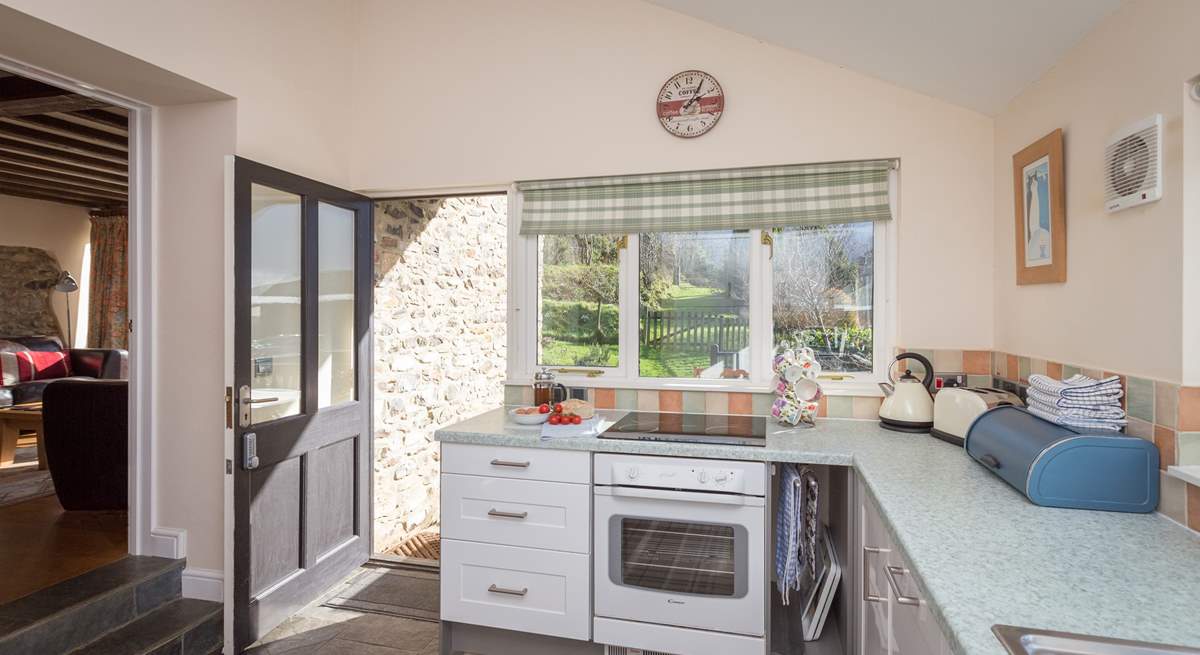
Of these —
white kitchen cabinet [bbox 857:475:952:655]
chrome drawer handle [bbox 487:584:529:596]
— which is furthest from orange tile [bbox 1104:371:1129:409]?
chrome drawer handle [bbox 487:584:529:596]

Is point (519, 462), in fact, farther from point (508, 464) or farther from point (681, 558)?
point (681, 558)

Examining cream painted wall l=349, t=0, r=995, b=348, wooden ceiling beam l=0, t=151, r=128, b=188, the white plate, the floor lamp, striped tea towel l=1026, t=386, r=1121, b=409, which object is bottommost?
the white plate

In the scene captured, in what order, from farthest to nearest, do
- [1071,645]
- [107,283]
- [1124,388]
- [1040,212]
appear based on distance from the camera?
[107,283]
[1040,212]
[1124,388]
[1071,645]

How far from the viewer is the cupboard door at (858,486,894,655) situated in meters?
1.58

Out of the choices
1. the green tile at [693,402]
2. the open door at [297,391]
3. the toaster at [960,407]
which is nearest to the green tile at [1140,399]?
the toaster at [960,407]

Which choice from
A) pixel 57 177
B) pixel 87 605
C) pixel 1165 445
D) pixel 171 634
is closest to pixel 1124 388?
pixel 1165 445

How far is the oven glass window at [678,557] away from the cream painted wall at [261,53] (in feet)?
7.65

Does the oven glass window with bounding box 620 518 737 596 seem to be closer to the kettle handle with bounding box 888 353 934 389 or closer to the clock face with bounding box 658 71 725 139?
the kettle handle with bounding box 888 353 934 389

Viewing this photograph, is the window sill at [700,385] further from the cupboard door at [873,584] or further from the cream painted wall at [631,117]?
the cupboard door at [873,584]

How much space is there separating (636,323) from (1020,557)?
1.98 metres

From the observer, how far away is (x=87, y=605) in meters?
2.25

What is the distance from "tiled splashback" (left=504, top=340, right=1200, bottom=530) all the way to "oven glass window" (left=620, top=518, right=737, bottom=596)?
2.45 feet

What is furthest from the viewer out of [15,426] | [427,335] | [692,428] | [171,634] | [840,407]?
[15,426]

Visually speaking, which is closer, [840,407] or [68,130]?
[840,407]
